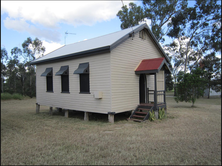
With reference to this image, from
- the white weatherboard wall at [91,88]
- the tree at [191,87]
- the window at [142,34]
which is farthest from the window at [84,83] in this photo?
the tree at [191,87]

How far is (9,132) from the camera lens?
6699mm

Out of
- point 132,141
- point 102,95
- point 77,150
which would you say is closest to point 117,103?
point 102,95

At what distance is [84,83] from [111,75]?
197cm

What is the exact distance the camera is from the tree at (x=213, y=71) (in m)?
25.9

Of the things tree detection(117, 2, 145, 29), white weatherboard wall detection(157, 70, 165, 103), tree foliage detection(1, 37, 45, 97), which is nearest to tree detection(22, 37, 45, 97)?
tree foliage detection(1, 37, 45, 97)

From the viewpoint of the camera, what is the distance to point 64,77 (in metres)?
11.2

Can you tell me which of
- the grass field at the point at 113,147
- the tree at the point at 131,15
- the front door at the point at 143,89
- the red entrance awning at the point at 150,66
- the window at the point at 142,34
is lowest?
the grass field at the point at 113,147

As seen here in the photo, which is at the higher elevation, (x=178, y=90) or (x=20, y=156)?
(x=178, y=90)

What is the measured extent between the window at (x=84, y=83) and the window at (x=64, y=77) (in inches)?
47.1

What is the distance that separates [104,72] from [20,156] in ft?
16.8

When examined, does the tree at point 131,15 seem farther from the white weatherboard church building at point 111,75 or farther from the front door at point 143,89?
the front door at point 143,89

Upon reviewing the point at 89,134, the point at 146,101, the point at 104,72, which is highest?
the point at 104,72

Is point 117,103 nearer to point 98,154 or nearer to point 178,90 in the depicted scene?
point 98,154

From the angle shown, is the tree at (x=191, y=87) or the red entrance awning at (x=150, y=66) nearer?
the red entrance awning at (x=150, y=66)
